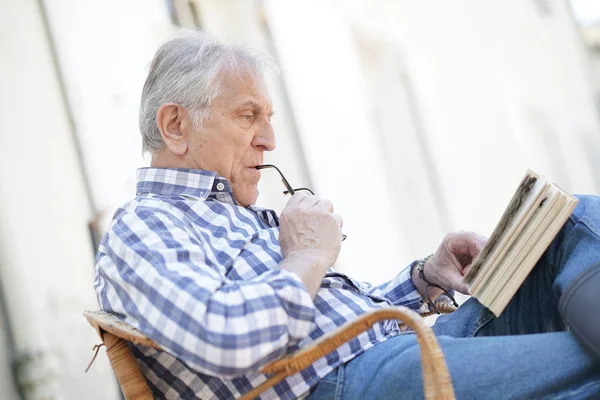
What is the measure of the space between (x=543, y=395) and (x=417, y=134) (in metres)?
4.09

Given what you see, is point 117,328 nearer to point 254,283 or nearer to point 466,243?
point 254,283

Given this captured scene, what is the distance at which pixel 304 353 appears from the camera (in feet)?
4.39

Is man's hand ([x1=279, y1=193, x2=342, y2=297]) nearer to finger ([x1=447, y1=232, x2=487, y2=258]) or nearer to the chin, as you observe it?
the chin

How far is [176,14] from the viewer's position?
375 centimetres

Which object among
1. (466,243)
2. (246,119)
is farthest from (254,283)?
(466,243)

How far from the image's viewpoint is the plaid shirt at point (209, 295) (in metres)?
1.30

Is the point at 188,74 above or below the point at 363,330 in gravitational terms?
above

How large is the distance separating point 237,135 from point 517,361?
0.92 m

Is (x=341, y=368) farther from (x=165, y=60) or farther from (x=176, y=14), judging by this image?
(x=176, y=14)

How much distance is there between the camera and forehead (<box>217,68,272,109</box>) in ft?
6.14

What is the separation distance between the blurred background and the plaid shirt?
2.23ft

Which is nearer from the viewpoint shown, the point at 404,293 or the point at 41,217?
the point at 404,293

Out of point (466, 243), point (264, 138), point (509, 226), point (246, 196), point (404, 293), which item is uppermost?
point (264, 138)

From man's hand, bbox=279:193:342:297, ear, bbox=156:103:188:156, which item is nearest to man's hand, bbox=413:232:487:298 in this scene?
man's hand, bbox=279:193:342:297
